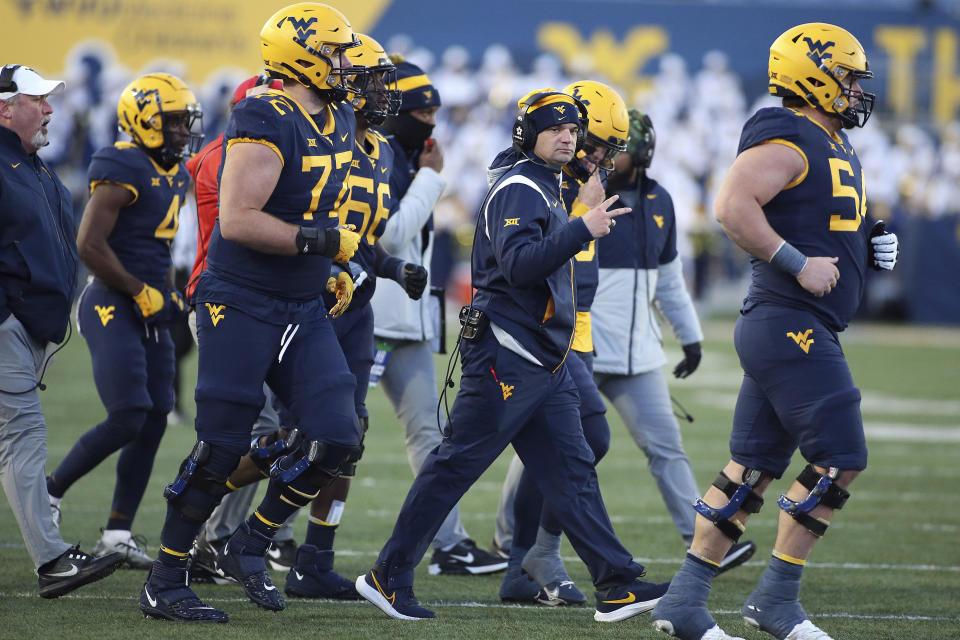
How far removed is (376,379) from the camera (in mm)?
6684

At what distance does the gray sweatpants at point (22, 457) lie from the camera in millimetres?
5473

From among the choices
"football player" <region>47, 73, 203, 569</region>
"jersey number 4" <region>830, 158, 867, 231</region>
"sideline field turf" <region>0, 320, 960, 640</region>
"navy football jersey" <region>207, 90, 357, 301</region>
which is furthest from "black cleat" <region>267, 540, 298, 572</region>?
"jersey number 4" <region>830, 158, 867, 231</region>

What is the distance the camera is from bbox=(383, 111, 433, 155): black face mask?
6.79 m

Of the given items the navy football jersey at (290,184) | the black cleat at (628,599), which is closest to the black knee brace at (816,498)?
the black cleat at (628,599)

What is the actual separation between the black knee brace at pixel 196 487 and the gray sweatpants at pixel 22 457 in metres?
0.73

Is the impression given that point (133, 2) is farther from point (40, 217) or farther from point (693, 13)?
point (40, 217)

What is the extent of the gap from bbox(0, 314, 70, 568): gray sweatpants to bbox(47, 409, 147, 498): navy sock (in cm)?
82

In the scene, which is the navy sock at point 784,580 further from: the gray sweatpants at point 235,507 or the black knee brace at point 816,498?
the gray sweatpants at point 235,507

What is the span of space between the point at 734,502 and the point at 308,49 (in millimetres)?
2328

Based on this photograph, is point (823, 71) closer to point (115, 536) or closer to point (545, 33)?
point (115, 536)

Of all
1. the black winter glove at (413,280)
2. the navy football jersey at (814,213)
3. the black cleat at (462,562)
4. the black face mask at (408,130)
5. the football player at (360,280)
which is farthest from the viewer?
the black face mask at (408,130)

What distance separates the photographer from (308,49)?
5.05m

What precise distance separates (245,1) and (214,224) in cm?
2435

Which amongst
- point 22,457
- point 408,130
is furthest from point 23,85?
point 408,130
